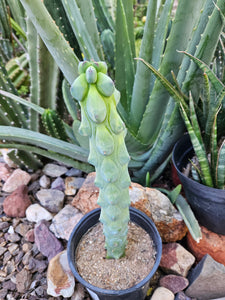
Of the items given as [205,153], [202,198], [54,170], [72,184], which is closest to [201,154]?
[205,153]

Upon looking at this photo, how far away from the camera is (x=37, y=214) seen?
113cm

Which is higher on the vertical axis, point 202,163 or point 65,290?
point 202,163

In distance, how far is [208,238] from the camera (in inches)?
38.0

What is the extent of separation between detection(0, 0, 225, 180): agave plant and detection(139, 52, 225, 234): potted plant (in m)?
0.05

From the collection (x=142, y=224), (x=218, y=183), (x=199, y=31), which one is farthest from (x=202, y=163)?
(x=199, y=31)

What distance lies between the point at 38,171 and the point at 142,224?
64 centimetres

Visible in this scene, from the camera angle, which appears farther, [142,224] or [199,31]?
[142,224]

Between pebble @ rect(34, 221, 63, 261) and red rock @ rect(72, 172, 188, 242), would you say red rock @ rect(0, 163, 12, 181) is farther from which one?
red rock @ rect(72, 172, 188, 242)

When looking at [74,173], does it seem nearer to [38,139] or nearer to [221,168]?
[38,139]

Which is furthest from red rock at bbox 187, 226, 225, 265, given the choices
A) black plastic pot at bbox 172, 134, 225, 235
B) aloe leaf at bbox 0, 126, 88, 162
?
aloe leaf at bbox 0, 126, 88, 162

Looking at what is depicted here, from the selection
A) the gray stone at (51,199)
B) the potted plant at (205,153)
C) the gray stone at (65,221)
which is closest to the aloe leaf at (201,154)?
the potted plant at (205,153)

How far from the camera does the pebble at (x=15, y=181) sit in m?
1.27

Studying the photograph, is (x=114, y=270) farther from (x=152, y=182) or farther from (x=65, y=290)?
(x=152, y=182)

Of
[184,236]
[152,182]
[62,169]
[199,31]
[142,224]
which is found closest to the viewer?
[199,31]
